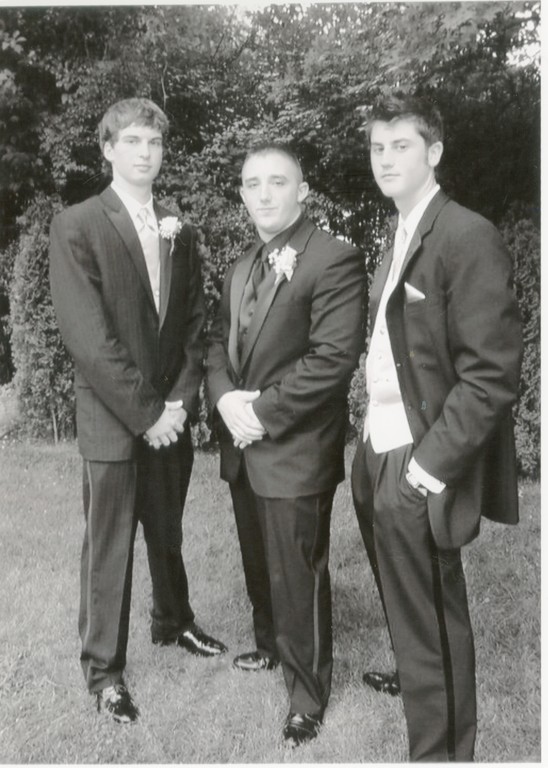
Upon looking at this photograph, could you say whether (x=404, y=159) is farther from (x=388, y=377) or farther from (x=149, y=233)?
(x=149, y=233)

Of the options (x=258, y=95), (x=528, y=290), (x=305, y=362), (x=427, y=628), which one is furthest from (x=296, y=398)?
(x=258, y=95)

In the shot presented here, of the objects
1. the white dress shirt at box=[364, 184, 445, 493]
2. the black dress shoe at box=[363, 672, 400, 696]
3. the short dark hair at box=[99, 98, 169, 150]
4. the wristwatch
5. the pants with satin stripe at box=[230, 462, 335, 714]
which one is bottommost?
the black dress shoe at box=[363, 672, 400, 696]

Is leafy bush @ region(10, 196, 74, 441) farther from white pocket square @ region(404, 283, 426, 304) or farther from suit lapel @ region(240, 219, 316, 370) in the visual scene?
white pocket square @ region(404, 283, 426, 304)

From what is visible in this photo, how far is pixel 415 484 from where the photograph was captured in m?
2.61

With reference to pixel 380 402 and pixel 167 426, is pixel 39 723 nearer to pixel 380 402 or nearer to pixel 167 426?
pixel 167 426

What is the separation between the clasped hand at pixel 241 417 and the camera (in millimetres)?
3145

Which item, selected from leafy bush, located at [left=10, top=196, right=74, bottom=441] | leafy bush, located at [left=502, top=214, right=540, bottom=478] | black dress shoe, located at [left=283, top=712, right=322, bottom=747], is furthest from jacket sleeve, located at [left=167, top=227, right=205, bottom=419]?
leafy bush, located at [left=10, top=196, right=74, bottom=441]

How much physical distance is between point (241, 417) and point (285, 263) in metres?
0.65

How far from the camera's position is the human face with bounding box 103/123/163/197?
10.7 feet

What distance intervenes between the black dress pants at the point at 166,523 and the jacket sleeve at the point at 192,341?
0.23 m

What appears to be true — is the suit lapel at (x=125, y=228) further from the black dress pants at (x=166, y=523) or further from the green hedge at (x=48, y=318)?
the green hedge at (x=48, y=318)

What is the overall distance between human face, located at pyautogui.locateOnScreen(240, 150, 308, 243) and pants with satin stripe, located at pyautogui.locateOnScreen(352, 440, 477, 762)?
112 cm

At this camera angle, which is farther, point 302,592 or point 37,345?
point 37,345

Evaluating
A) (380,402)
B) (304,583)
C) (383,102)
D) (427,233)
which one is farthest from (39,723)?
(383,102)
